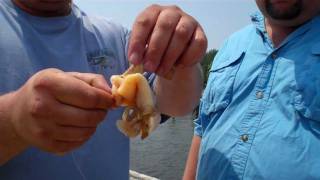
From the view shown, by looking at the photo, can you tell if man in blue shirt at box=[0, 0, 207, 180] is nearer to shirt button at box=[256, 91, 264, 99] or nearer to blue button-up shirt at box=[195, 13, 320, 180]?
blue button-up shirt at box=[195, 13, 320, 180]

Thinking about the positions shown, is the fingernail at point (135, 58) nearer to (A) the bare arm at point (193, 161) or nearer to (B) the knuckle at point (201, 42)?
(B) the knuckle at point (201, 42)

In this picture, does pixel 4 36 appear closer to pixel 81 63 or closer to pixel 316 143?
pixel 81 63

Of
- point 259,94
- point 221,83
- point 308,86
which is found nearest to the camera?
point 308,86

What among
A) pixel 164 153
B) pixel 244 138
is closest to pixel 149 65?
pixel 244 138

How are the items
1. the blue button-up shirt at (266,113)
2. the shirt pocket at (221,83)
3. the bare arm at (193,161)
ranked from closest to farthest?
the blue button-up shirt at (266,113)
the shirt pocket at (221,83)
the bare arm at (193,161)

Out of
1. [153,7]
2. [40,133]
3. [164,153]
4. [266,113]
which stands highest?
[153,7]

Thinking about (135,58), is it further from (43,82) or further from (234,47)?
(234,47)


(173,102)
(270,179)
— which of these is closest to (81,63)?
(173,102)

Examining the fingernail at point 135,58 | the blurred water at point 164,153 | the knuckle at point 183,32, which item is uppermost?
the knuckle at point 183,32

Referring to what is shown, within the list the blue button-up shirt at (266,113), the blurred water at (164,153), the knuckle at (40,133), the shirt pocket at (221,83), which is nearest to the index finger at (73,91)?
the knuckle at (40,133)
